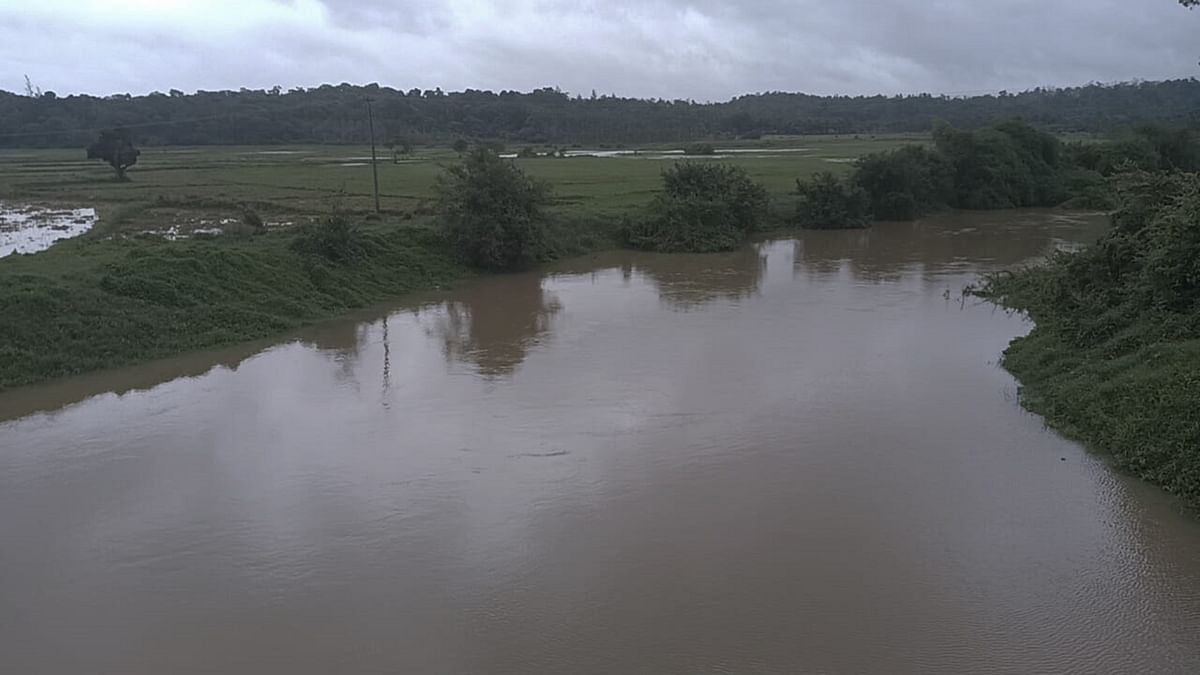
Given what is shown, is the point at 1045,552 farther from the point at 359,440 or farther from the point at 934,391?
the point at 359,440

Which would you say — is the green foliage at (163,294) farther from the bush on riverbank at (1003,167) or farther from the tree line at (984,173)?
the bush on riverbank at (1003,167)

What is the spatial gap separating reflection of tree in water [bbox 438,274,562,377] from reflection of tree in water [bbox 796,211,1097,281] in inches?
262

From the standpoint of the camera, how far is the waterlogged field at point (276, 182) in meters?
22.9

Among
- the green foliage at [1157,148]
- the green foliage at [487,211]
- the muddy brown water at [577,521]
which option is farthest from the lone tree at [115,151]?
the green foliage at [1157,148]

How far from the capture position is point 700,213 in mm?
23828

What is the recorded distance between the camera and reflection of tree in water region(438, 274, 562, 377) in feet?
42.9

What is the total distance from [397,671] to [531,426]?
4460mm

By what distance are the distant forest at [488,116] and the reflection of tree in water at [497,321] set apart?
2799cm

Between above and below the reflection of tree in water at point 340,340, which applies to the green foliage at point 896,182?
above

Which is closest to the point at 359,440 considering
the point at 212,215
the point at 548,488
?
the point at 548,488

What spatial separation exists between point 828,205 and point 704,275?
342 inches

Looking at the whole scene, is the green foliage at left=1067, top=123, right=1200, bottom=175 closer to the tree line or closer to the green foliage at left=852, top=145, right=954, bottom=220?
the tree line

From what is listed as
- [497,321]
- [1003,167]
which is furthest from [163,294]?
[1003,167]

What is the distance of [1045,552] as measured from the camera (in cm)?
704
